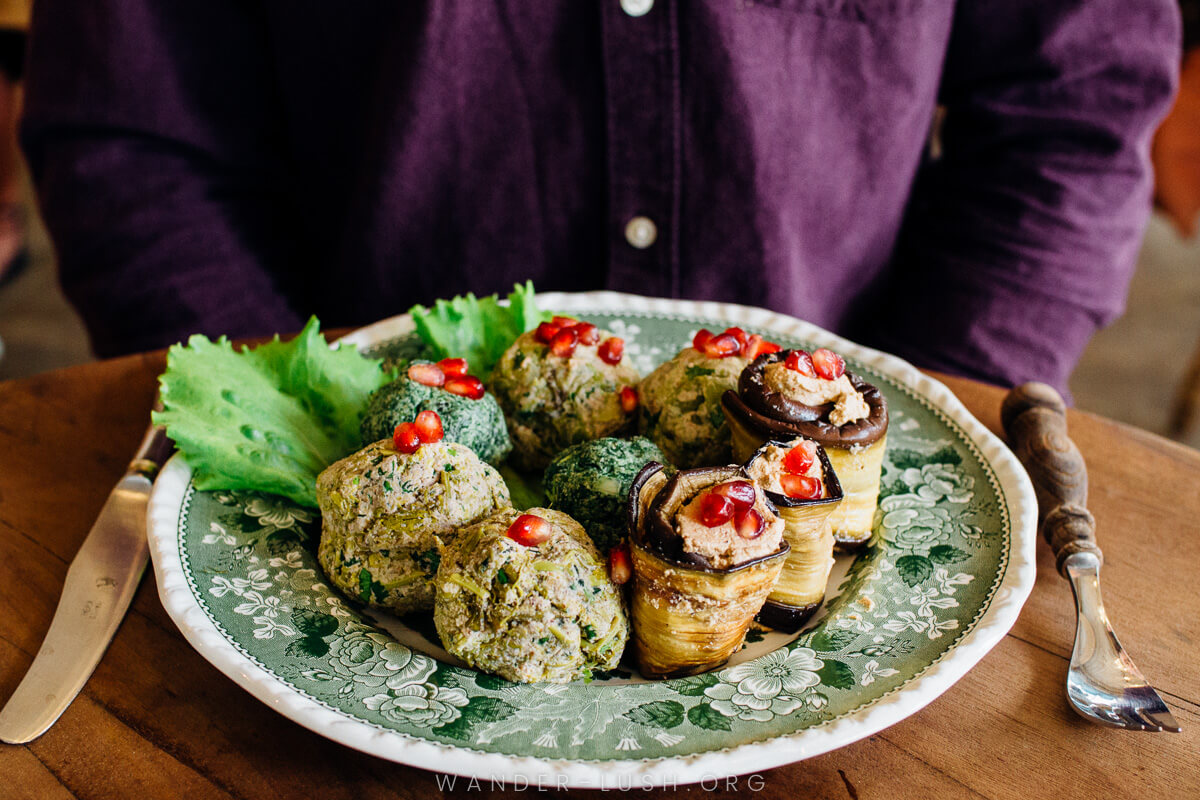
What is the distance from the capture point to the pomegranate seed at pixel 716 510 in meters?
1.24

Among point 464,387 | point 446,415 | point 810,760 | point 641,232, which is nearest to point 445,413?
point 446,415

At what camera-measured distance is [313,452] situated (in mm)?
1789

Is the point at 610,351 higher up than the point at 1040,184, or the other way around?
the point at 1040,184

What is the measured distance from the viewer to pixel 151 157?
8.48 ft

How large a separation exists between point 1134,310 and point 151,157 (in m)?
6.41

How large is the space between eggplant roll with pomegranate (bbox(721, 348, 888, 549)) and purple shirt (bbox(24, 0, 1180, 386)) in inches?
39.4

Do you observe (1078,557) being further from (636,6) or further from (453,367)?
(636,6)

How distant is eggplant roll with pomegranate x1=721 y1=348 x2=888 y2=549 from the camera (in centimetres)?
150

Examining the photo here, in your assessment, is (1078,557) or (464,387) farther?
(464,387)

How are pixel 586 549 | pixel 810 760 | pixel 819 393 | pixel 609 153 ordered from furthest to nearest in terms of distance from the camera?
pixel 609 153
pixel 819 393
pixel 586 549
pixel 810 760

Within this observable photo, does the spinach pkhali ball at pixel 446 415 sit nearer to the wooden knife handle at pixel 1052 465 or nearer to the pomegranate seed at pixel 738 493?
the pomegranate seed at pixel 738 493

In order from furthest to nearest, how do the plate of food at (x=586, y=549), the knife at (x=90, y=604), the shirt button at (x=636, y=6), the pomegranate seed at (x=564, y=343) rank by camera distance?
the shirt button at (x=636, y=6), the pomegranate seed at (x=564, y=343), the knife at (x=90, y=604), the plate of food at (x=586, y=549)

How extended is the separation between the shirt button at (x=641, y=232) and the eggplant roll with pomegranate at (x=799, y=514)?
117 cm

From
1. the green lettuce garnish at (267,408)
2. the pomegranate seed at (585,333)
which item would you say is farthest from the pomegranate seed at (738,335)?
the green lettuce garnish at (267,408)
